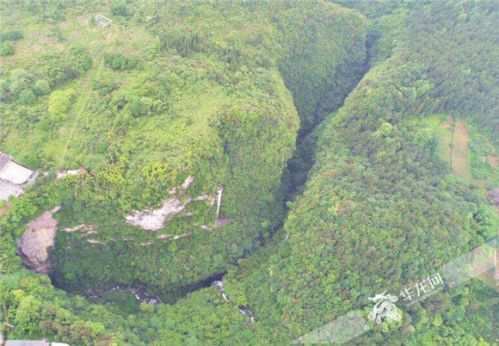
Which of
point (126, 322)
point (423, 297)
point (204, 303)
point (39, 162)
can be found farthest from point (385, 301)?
point (39, 162)

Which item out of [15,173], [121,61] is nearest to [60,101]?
[121,61]

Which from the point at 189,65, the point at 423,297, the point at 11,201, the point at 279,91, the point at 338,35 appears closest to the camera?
the point at 11,201

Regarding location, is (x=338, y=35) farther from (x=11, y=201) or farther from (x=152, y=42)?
(x=11, y=201)

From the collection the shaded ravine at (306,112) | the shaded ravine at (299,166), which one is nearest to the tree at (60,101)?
the shaded ravine at (306,112)

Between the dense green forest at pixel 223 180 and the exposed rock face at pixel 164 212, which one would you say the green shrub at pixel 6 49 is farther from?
the exposed rock face at pixel 164 212

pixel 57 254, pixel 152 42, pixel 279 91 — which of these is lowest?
pixel 57 254

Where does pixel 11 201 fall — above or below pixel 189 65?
below
